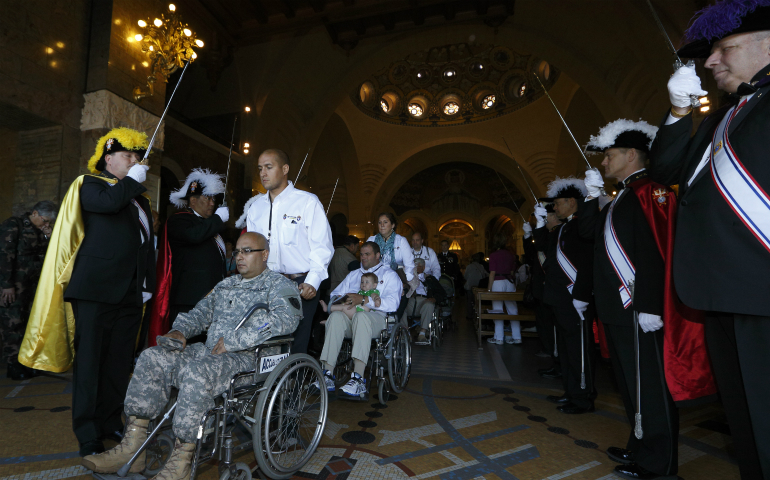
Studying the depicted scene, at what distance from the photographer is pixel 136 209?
96.5 inches

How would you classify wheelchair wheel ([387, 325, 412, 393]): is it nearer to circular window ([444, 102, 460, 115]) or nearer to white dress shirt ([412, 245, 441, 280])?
white dress shirt ([412, 245, 441, 280])

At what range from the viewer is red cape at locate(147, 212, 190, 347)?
9.55ft

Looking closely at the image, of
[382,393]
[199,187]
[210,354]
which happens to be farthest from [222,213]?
[382,393]

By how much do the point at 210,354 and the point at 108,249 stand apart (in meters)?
0.90

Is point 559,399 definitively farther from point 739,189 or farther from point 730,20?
point 730,20

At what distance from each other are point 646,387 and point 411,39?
10.5 metres

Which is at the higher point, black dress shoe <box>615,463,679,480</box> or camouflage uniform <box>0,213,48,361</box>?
camouflage uniform <box>0,213,48,361</box>

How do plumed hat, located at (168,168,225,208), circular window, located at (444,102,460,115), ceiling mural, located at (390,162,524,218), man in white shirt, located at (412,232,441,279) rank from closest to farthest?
plumed hat, located at (168,168,225,208)
man in white shirt, located at (412,232,441,279)
circular window, located at (444,102,460,115)
ceiling mural, located at (390,162,524,218)

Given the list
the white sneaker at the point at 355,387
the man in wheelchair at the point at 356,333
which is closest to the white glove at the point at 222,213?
the man in wheelchair at the point at 356,333

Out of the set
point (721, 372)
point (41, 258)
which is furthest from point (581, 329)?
point (41, 258)

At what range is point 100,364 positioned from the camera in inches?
86.8

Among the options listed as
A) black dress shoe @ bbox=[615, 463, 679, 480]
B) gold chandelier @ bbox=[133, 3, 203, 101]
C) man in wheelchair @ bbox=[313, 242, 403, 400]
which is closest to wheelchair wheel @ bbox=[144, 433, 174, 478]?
man in wheelchair @ bbox=[313, 242, 403, 400]

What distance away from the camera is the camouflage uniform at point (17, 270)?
378cm

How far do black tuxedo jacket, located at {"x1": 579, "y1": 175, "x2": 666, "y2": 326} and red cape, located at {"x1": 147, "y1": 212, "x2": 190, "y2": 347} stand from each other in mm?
2917
